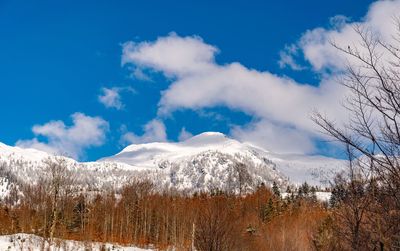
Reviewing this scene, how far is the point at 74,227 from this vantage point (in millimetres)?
66625

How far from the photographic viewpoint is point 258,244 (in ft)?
142

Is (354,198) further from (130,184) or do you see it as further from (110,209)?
(130,184)

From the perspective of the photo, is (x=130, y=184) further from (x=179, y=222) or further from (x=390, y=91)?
(x=390, y=91)

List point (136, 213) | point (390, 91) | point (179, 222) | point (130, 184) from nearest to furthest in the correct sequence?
1. point (390, 91)
2. point (179, 222)
3. point (136, 213)
4. point (130, 184)

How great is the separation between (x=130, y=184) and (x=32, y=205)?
22.9 meters

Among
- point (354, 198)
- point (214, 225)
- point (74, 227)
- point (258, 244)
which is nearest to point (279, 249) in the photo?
point (258, 244)

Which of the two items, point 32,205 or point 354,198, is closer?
point 354,198

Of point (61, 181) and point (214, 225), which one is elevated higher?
point (61, 181)

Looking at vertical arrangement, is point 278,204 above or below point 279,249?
above

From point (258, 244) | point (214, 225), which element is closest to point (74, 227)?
point (258, 244)

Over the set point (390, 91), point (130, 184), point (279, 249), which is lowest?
point (279, 249)

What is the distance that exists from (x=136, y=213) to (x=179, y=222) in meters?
7.79

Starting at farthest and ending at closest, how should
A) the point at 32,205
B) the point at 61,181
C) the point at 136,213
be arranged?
1. the point at 136,213
2. the point at 32,205
3. the point at 61,181

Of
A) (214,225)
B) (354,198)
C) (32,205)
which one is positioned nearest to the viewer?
(354,198)
